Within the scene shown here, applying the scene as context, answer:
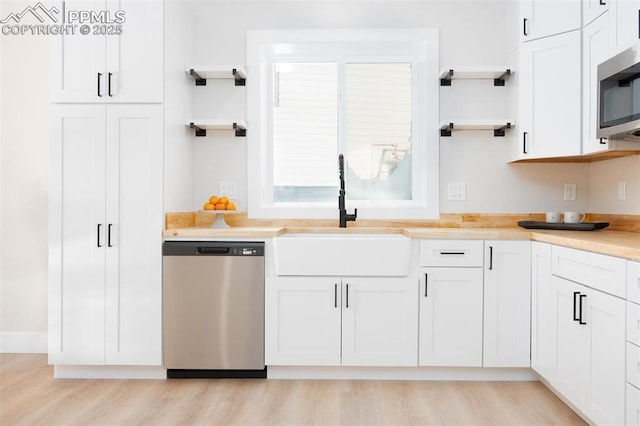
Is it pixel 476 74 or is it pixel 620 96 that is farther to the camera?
pixel 476 74

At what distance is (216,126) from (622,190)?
2605mm

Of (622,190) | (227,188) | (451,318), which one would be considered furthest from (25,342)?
(622,190)

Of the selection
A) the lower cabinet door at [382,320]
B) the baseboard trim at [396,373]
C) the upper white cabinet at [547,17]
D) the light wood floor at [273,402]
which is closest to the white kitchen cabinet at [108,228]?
the light wood floor at [273,402]

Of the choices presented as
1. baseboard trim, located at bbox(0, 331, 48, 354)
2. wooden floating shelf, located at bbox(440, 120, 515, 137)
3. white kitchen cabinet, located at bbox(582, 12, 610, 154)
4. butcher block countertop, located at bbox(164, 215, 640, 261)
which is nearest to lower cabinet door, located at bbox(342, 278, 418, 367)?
butcher block countertop, located at bbox(164, 215, 640, 261)

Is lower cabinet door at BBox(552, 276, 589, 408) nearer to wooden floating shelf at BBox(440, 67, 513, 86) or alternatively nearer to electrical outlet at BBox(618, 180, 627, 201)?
electrical outlet at BBox(618, 180, 627, 201)

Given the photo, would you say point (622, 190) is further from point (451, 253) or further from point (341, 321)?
point (341, 321)

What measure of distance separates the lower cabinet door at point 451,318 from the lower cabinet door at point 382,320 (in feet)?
0.23

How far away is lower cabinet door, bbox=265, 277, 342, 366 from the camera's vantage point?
2.83 m

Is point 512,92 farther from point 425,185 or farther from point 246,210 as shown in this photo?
point 246,210

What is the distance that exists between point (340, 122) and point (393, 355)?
64.9 inches

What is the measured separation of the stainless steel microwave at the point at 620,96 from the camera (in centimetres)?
219

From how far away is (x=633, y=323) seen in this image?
5.91ft

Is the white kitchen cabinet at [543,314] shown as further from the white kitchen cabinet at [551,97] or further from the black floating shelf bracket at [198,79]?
the black floating shelf bracket at [198,79]

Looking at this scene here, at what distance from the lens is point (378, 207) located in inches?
135
